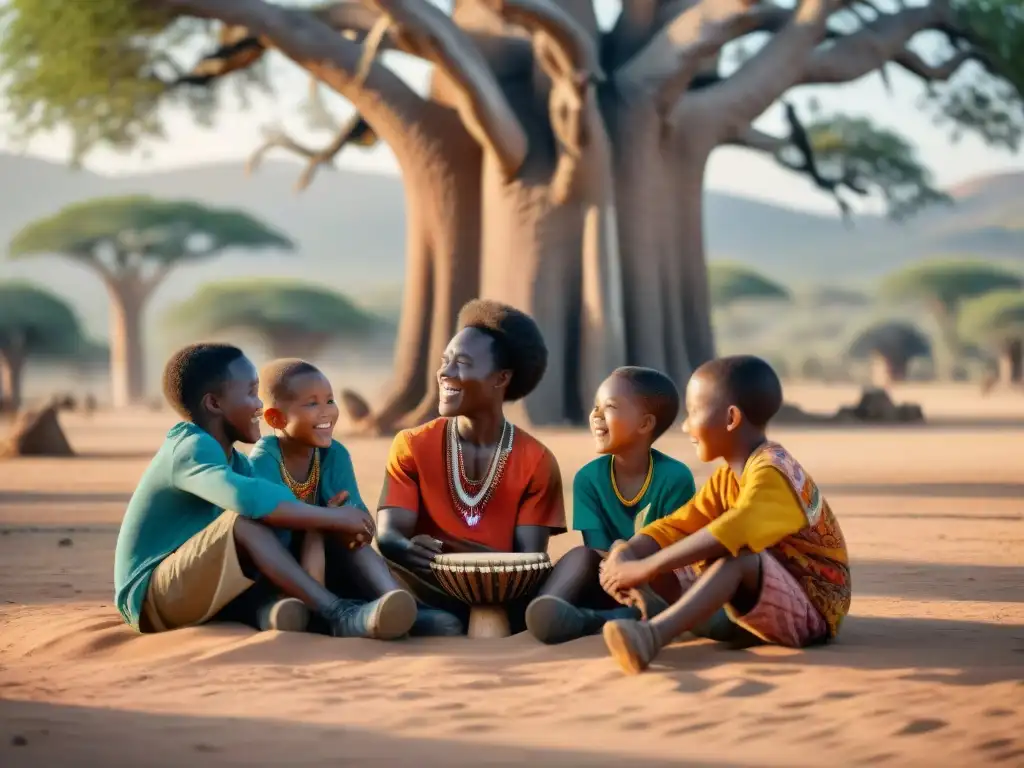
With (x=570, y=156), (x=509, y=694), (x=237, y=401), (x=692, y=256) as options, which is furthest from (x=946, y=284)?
(x=509, y=694)

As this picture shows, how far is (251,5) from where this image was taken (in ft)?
52.6

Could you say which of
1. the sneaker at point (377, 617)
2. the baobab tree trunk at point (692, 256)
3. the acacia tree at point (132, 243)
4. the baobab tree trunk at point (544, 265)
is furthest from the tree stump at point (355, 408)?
the acacia tree at point (132, 243)

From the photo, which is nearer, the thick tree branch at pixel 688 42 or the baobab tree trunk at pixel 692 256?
the thick tree branch at pixel 688 42

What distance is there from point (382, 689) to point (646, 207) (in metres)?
14.0

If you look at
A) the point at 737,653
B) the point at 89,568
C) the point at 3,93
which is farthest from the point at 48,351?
the point at 737,653

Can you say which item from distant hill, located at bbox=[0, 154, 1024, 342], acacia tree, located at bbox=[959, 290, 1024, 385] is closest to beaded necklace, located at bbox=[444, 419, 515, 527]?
acacia tree, located at bbox=[959, 290, 1024, 385]

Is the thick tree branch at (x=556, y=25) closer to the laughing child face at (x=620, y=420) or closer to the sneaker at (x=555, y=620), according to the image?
the laughing child face at (x=620, y=420)

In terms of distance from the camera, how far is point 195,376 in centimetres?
511

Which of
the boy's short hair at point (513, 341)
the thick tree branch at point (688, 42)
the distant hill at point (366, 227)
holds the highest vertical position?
the distant hill at point (366, 227)

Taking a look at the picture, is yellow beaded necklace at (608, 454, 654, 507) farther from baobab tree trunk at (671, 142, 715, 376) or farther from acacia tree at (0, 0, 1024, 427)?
baobab tree trunk at (671, 142, 715, 376)

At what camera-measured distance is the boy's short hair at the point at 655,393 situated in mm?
5309

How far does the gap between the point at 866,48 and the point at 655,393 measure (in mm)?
14491

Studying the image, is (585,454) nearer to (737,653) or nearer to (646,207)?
(646,207)

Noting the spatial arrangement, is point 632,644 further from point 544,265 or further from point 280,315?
point 280,315
